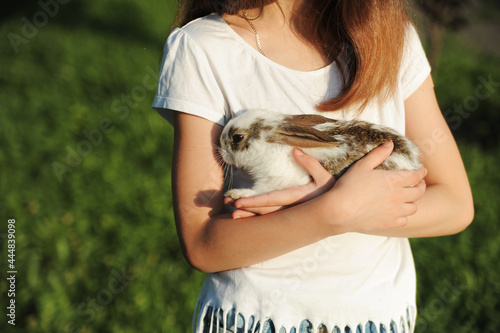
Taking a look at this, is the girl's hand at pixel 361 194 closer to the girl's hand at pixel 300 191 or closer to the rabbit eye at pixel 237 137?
the girl's hand at pixel 300 191

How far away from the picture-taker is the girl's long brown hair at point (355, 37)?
2041mm

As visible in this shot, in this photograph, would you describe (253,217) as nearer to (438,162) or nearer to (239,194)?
(239,194)

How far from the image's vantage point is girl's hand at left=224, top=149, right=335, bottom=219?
179cm

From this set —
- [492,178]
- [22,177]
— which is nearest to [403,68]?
[492,178]

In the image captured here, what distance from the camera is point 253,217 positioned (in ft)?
5.99

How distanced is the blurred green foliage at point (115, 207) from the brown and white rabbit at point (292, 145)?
8.23 ft

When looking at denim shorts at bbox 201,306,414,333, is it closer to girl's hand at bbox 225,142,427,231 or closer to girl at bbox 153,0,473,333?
girl at bbox 153,0,473,333

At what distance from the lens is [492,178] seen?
5773mm

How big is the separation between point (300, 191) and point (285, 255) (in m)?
0.27

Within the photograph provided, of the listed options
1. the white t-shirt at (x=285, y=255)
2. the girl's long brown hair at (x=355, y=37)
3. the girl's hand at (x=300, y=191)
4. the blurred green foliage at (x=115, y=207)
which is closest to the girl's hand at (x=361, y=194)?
the girl's hand at (x=300, y=191)

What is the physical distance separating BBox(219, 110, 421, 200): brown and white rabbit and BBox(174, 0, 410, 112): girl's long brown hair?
0.57 ft

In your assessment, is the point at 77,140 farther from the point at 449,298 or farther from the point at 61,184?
the point at 449,298

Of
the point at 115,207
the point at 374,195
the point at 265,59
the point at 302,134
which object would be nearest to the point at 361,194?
the point at 374,195

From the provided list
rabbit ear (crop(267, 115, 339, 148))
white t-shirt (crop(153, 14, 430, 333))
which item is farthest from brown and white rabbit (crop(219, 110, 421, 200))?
white t-shirt (crop(153, 14, 430, 333))
